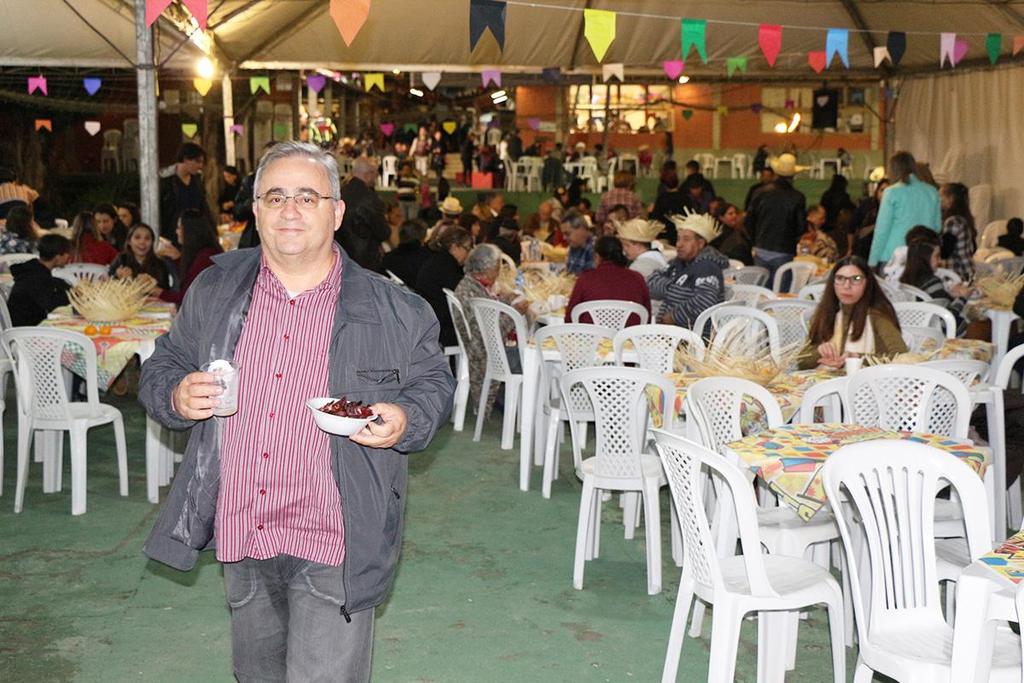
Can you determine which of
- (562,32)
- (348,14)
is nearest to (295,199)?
(348,14)

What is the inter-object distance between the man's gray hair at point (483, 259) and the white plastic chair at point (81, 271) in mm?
2524

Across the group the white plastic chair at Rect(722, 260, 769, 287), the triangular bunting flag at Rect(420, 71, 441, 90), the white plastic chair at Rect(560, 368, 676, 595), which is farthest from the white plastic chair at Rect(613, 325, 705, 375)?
the triangular bunting flag at Rect(420, 71, 441, 90)

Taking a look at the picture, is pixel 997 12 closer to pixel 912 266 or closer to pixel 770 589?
pixel 912 266

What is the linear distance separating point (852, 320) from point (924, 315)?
183 cm

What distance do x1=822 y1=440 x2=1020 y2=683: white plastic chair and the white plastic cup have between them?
1775mm

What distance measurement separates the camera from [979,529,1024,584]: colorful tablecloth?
3.01 meters

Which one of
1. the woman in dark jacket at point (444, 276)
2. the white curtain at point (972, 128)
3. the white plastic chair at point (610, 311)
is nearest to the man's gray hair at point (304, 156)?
the white plastic chair at point (610, 311)

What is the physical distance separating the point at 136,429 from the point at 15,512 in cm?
191

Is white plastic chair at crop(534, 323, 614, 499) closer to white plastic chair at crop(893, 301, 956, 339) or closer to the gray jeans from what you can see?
white plastic chair at crop(893, 301, 956, 339)

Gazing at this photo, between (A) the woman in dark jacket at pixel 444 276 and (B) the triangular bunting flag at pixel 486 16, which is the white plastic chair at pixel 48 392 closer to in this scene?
(A) the woman in dark jacket at pixel 444 276

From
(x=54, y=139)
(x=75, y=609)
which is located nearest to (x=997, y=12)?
(x=75, y=609)

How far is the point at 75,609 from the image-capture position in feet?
16.1

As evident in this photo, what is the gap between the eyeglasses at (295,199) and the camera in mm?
2762

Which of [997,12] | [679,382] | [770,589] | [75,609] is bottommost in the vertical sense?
[75,609]
